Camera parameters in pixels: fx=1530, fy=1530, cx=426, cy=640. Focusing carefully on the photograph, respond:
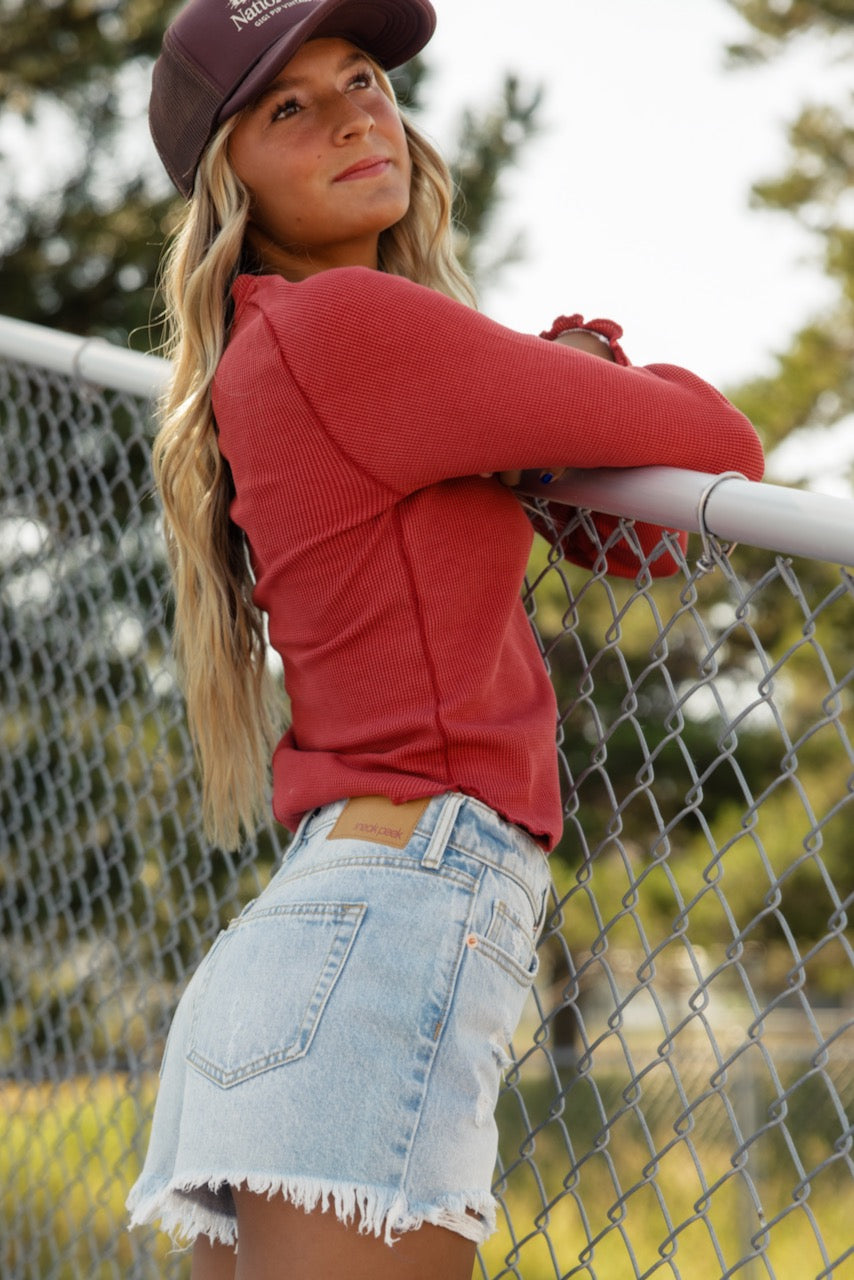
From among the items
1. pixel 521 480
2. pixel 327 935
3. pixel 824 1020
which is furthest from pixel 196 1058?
pixel 824 1020

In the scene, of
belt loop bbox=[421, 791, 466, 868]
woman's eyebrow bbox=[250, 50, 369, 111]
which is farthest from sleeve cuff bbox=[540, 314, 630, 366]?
belt loop bbox=[421, 791, 466, 868]

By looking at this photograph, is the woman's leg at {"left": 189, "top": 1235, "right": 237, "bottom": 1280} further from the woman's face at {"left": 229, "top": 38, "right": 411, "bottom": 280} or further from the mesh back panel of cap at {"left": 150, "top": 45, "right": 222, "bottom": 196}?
the mesh back panel of cap at {"left": 150, "top": 45, "right": 222, "bottom": 196}

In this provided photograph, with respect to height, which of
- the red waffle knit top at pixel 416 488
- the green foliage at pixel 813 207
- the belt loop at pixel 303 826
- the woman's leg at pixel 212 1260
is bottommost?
the green foliage at pixel 813 207

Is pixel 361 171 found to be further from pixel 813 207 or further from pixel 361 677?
pixel 813 207

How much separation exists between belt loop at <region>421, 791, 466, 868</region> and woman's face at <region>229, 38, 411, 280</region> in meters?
0.76

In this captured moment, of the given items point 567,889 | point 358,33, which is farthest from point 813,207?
point 358,33

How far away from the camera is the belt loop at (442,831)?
149 centimetres

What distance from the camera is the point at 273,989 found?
4.83 feet

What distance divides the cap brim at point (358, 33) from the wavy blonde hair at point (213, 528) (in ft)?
0.22

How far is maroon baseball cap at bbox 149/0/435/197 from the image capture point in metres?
1.81

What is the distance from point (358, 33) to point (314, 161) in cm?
23

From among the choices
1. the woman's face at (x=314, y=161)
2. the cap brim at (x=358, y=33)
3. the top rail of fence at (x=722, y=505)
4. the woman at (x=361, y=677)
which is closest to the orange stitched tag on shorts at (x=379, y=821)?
the woman at (x=361, y=677)

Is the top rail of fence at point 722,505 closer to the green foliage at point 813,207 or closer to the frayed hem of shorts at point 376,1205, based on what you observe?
the frayed hem of shorts at point 376,1205

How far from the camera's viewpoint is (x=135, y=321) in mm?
7285
